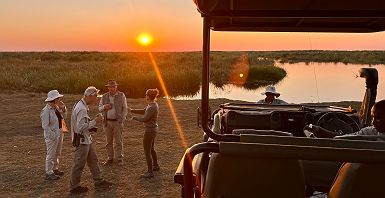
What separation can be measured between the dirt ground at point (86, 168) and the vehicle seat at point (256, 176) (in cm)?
480

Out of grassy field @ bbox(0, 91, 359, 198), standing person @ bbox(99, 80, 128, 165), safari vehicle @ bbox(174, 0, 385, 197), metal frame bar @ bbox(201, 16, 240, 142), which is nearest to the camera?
safari vehicle @ bbox(174, 0, 385, 197)

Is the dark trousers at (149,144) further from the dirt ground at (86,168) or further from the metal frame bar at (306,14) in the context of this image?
the metal frame bar at (306,14)

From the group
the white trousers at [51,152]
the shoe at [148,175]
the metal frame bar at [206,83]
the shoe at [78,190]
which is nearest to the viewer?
the metal frame bar at [206,83]

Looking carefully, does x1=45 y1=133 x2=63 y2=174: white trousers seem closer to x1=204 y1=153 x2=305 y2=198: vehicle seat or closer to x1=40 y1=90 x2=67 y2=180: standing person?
x1=40 y1=90 x2=67 y2=180: standing person

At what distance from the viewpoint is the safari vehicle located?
2.24 metres

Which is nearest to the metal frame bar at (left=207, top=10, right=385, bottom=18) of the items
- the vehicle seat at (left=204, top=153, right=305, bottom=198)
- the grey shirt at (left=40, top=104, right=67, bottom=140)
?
the vehicle seat at (left=204, top=153, right=305, bottom=198)

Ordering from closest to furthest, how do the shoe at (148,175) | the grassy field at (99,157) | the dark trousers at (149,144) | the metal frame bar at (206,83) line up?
the metal frame bar at (206,83)
the grassy field at (99,157)
the dark trousers at (149,144)
the shoe at (148,175)

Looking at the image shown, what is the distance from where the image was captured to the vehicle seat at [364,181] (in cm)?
225

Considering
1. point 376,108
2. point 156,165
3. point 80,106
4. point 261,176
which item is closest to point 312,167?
point 376,108

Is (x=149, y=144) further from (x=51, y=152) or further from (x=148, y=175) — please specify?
(x=51, y=152)

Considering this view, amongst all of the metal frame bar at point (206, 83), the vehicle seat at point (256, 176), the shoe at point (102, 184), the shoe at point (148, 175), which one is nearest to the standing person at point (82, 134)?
the shoe at point (102, 184)

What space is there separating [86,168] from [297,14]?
6567mm

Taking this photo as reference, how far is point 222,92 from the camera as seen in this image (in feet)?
102

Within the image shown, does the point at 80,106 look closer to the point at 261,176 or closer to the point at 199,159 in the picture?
the point at 199,159
